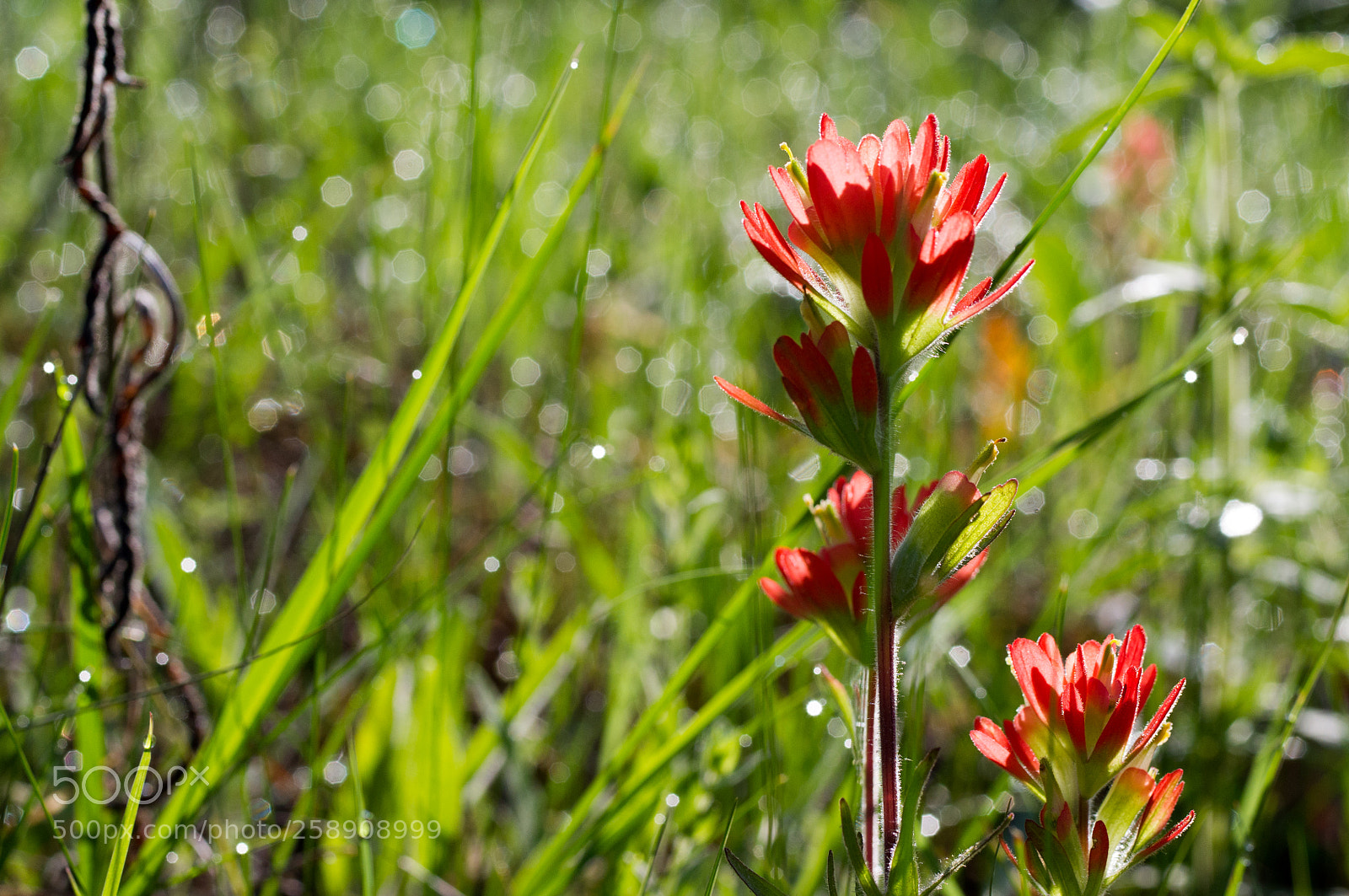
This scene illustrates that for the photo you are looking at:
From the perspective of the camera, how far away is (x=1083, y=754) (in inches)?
25.2

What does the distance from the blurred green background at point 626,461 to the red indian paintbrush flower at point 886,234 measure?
0.32 m

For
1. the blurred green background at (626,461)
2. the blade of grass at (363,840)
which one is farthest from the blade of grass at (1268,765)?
the blade of grass at (363,840)

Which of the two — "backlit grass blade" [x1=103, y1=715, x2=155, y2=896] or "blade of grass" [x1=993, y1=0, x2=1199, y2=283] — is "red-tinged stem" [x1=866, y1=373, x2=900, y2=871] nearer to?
"blade of grass" [x1=993, y1=0, x2=1199, y2=283]

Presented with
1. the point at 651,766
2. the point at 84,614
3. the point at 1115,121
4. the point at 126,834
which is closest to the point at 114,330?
the point at 84,614

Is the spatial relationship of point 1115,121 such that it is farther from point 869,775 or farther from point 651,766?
point 651,766

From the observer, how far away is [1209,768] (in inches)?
48.9

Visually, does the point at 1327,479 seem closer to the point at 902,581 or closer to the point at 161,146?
the point at 902,581

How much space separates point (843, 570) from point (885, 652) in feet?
0.35

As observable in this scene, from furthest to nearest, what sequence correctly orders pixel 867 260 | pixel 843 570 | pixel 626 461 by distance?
pixel 626 461
pixel 843 570
pixel 867 260

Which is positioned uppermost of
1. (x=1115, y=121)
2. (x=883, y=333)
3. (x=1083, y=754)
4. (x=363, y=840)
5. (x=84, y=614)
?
(x=1115, y=121)

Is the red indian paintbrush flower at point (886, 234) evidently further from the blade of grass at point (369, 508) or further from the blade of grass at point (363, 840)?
the blade of grass at point (363, 840)

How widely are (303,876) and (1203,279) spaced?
151cm

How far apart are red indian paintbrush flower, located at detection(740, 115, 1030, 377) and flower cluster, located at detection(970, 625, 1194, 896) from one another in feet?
0.76

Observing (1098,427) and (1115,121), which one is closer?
(1115,121)
